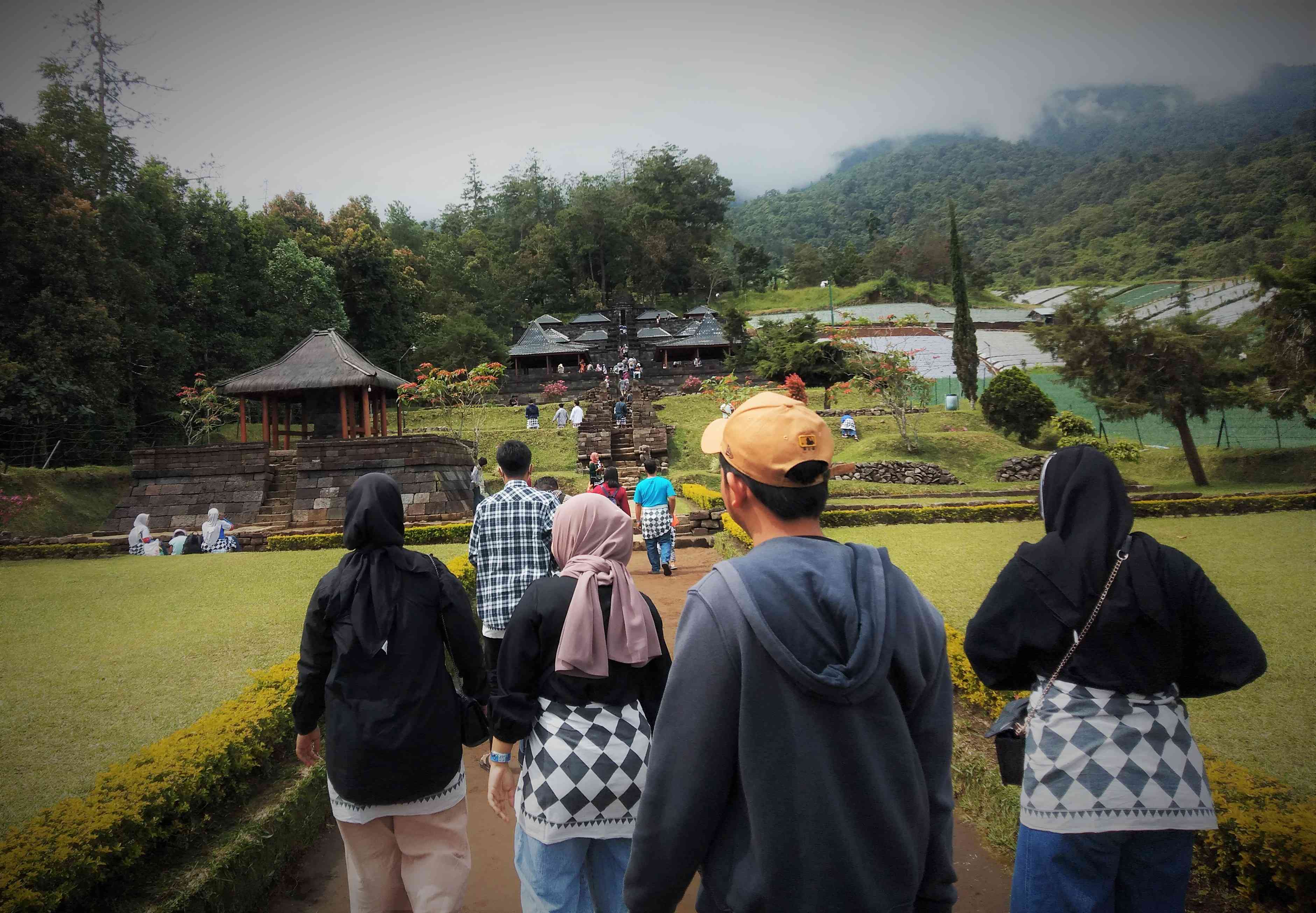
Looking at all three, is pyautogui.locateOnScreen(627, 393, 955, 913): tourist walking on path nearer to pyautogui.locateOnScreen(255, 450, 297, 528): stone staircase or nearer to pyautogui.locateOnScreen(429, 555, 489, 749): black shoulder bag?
pyautogui.locateOnScreen(429, 555, 489, 749): black shoulder bag

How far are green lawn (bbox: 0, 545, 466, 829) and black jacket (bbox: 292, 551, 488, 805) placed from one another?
1.97m

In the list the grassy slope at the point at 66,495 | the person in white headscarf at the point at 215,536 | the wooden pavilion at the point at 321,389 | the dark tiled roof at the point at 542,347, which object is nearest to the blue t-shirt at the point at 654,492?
the person in white headscarf at the point at 215,536

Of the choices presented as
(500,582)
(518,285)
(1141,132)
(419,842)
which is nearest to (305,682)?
(419,842)

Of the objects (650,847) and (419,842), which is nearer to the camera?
(650,847)

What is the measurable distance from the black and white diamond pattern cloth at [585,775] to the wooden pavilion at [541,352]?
36.5 meters

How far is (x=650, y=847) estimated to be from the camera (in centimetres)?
138

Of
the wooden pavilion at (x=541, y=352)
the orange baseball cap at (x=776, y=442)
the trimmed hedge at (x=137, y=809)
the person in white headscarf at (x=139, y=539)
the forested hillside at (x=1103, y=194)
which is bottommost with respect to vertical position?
the person in white headscarf at (x=139, y=539)

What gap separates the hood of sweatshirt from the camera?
4.34 ft

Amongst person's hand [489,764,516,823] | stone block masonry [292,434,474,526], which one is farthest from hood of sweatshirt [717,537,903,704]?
stone block masonry [292,434,474,526]

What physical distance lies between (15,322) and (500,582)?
19944 mm

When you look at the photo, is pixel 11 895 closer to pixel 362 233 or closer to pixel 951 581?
pixel 951 581

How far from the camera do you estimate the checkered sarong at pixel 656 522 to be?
9.06 meters

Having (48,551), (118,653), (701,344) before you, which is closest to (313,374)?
(48,551)

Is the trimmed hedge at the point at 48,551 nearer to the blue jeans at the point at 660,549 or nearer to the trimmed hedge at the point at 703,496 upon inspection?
the blue jeans at the point at 660,549
